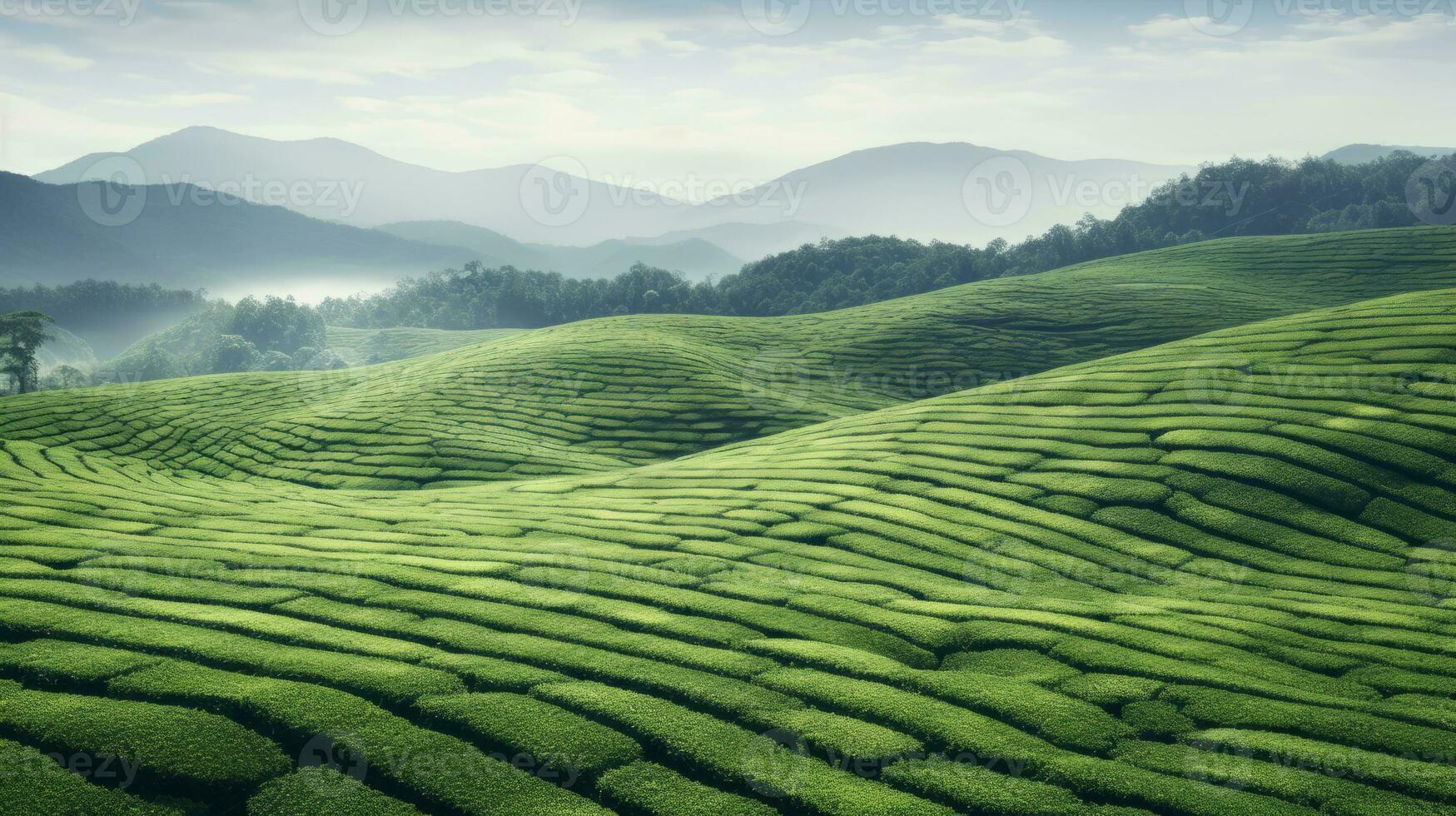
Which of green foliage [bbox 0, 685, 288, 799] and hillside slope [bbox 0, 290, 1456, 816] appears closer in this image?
green foliage [bbox 0, 685, 288, 799]

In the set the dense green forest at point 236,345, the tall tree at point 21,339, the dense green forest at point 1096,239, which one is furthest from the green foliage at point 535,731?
the dense green forest at point 236,345

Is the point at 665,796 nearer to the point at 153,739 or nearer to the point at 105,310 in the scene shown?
the point at 153,739

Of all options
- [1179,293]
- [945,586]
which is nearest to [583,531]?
[945,586]

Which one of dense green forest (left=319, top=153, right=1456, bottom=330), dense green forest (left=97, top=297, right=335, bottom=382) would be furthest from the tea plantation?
dense green forest (left=97, top=297, right=335, bottom=382)

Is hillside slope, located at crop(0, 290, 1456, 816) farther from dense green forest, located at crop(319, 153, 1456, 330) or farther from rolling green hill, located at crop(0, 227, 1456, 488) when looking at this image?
dense green forest, located at crop(319, 153, 1456, 330)

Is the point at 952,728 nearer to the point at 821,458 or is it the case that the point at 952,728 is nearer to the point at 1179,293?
the point at 821,458

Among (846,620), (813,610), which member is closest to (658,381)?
(813,610)
